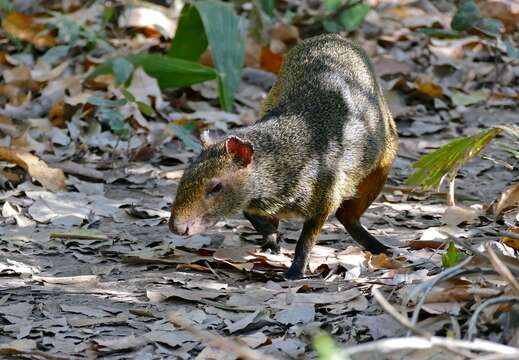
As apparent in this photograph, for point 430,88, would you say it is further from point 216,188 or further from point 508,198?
point 216,188

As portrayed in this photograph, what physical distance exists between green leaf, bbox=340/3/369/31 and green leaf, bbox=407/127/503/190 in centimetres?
411

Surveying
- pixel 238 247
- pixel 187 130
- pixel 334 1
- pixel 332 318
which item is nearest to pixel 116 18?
pixel 334 1

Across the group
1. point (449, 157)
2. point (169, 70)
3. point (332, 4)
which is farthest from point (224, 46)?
point (449, 157)

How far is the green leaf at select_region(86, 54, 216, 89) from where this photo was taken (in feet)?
24.2

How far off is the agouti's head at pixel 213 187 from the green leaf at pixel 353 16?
4.43 m

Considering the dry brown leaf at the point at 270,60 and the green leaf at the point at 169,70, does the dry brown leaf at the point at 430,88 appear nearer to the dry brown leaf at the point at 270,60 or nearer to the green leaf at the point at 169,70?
the dry brown leaf at the point at 270,60

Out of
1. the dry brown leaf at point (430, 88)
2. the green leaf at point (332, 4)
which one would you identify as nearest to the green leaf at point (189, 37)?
the green leaf at point (332, 4)

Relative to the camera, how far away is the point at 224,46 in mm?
7402

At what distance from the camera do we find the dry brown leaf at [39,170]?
19.8 ft

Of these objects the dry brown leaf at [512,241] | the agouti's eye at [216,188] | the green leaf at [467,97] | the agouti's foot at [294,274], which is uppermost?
the dry brown leaf at [512,241]

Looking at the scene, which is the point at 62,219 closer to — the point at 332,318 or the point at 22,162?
the point at 22,162

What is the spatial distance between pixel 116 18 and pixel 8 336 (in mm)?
5555

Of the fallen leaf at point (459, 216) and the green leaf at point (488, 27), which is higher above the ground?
the green leaf at point (488, 27)

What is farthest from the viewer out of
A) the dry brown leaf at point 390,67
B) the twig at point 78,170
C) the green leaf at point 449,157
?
the dry brown leaf at point 390,67
